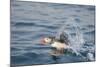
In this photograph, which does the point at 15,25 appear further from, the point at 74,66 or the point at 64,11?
the point at 74,66

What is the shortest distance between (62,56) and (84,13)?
60cm

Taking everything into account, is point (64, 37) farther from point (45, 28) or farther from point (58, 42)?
point (45, 28)

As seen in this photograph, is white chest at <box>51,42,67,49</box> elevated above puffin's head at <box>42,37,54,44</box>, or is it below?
below

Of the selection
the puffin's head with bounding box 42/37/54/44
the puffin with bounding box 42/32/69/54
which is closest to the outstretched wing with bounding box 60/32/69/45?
the puffin with bounding box 42/32/69/54

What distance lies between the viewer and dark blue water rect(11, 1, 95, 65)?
2287 mm

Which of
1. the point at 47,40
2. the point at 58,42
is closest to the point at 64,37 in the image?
the point at 58,42

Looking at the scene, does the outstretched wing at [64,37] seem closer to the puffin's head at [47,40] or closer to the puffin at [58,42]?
the puffin at [58,42]

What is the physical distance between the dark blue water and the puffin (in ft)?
0.16

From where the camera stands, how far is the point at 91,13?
2.64 metres

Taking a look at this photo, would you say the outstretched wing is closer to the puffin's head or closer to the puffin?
the puffin

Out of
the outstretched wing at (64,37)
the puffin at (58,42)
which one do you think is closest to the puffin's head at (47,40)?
the puffin at (58,42)

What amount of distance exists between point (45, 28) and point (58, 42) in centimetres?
23
